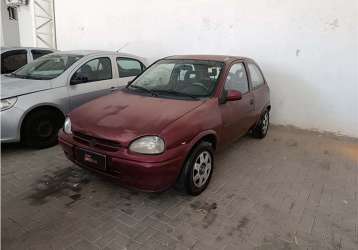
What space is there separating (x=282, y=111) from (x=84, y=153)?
471cm

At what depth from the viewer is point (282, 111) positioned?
6.39 meters

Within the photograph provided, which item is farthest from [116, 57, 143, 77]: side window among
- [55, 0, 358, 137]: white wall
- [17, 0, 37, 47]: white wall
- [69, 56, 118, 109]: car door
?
[17, 0, 37, 47]: white wall

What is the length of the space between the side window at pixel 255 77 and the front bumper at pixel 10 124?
3456mm

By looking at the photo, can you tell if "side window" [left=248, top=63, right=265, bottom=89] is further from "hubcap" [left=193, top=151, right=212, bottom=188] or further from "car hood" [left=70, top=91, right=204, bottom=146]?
"hubcap" [left=193, top=151, right=212, bottom=188]

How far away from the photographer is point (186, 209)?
3.07 meters

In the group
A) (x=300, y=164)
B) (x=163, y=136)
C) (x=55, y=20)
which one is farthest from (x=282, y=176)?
(x=55, y=20)

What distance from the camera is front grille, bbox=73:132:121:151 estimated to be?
2809 mm

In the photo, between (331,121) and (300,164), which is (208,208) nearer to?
(300,164)

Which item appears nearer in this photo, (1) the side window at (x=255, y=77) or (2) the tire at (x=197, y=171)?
(2) the tire at (x=197, y=171)

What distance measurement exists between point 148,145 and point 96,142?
1.84ft

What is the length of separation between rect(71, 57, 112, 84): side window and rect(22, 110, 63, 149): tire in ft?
2.19

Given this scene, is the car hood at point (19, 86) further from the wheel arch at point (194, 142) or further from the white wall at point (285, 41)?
the white wall at point (285, 41)

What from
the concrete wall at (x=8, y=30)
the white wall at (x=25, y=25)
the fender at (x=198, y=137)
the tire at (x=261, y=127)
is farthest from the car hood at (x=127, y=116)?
the concrete wall at (x=8, y=30)

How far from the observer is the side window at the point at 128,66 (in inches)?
218
